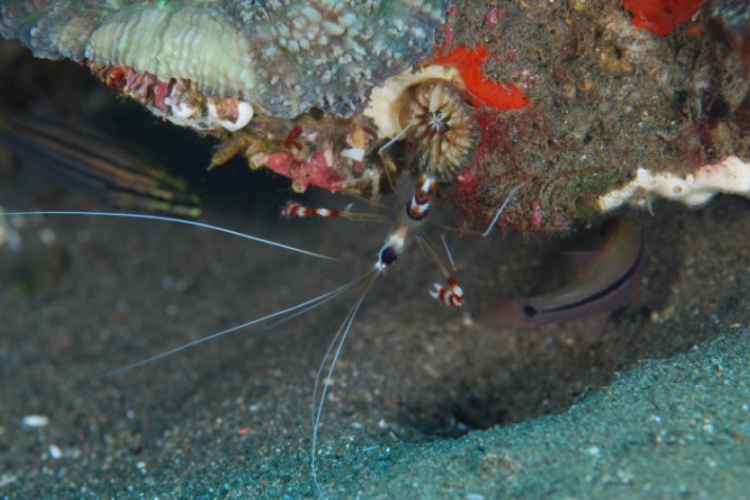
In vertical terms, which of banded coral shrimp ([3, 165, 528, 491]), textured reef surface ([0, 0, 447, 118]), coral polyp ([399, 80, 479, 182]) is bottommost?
banded coral shrimp ([3, 165, 528, 491])

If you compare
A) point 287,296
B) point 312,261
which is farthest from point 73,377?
point 312,261

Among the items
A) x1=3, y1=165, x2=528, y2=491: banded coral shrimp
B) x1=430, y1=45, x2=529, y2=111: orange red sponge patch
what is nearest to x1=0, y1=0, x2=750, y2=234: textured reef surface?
x1=430, y1=45, x2=529, y2=111: orange red sponge patch

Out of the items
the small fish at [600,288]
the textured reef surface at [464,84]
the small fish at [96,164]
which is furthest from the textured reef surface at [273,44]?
the small fish at [96,164]

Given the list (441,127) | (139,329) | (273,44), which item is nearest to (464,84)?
(441,127)

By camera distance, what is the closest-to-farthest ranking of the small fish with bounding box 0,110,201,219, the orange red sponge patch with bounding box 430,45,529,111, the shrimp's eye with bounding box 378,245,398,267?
the orange red sponge patch with bounding box 430,45,529,111 → the shrimp's eye with bounding box 378,245,398,267 → the small fish with bounding box 0,110,201,219

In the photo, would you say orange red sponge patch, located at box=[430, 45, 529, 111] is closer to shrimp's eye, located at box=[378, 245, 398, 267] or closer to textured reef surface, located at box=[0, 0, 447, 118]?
textured reef surface, located at box=[0, 0, 447, 118]

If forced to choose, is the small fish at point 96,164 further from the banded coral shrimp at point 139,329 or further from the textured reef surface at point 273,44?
the textured reef surface at point 273,44
